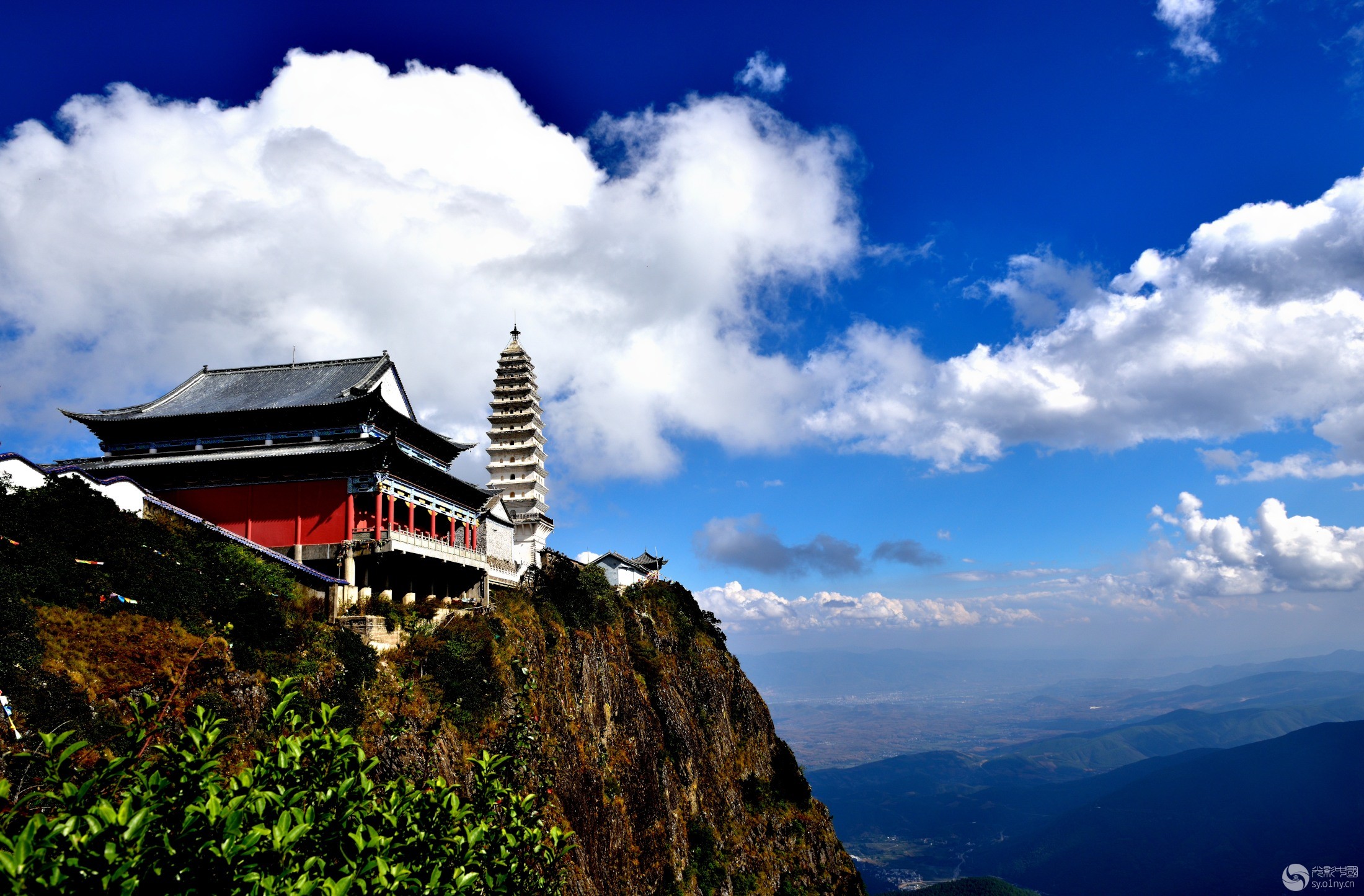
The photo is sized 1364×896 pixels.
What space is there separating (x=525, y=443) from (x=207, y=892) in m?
64.0

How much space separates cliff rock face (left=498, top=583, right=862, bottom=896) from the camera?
35.3m

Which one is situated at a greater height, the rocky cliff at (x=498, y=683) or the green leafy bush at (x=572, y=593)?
the green leafy bush at (x=572, y=593)

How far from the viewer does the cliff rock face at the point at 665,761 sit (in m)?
35.3

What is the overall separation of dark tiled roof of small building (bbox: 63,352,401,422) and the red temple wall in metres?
4.01

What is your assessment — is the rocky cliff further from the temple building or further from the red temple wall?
the red temple wall

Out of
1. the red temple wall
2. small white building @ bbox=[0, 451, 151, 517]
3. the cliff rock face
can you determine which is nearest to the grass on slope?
the cliff rock face

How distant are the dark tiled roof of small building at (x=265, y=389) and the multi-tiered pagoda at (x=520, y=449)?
29.2m

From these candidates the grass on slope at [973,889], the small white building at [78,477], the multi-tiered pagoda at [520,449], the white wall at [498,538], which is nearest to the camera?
the small white building at [78,477]

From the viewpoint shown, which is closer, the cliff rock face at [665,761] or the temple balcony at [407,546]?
the temple balcony at [407,546]

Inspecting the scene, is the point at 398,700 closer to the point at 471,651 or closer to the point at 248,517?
the point at 471,651

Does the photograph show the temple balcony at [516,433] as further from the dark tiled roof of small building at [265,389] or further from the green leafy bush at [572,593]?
the dark tiled roof of small building at [265,389]

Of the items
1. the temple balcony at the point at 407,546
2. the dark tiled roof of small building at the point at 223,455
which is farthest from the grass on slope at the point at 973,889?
the dark tiled roof of small building at the point at 223,455

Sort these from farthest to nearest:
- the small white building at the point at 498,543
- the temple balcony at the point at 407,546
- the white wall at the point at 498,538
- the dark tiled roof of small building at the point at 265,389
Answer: the white wall at the point at 498,538 → the small white building at the point at 498,543 → the dark tiled roof of small building at the point at 265,389 → the temple balcony at the point at 407,546

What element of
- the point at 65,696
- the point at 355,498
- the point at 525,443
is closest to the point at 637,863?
the point at 355,498
